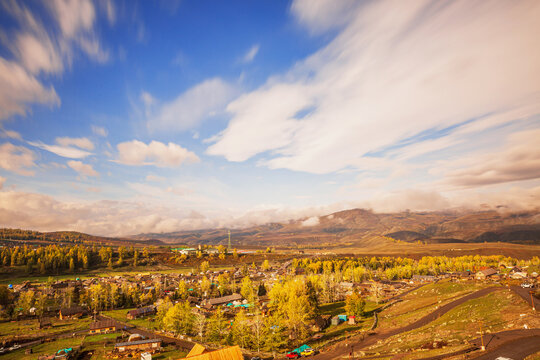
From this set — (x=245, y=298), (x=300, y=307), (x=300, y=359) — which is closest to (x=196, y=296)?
(x=245, y=298)

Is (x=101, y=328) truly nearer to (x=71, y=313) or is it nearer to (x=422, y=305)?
(x=71, y=313)

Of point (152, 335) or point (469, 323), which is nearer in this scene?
point (469, 323)

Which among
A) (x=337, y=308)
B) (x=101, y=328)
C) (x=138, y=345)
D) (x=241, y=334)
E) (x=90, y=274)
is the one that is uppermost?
(x=241, y=334)

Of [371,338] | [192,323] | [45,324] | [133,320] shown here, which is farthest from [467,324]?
[45,324]

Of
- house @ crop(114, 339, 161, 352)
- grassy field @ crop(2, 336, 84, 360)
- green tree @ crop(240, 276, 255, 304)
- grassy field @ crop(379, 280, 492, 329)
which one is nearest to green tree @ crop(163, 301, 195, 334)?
house @ crop(114, 339, 161, 352)

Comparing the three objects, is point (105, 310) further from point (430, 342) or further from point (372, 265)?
point (372, 265)
